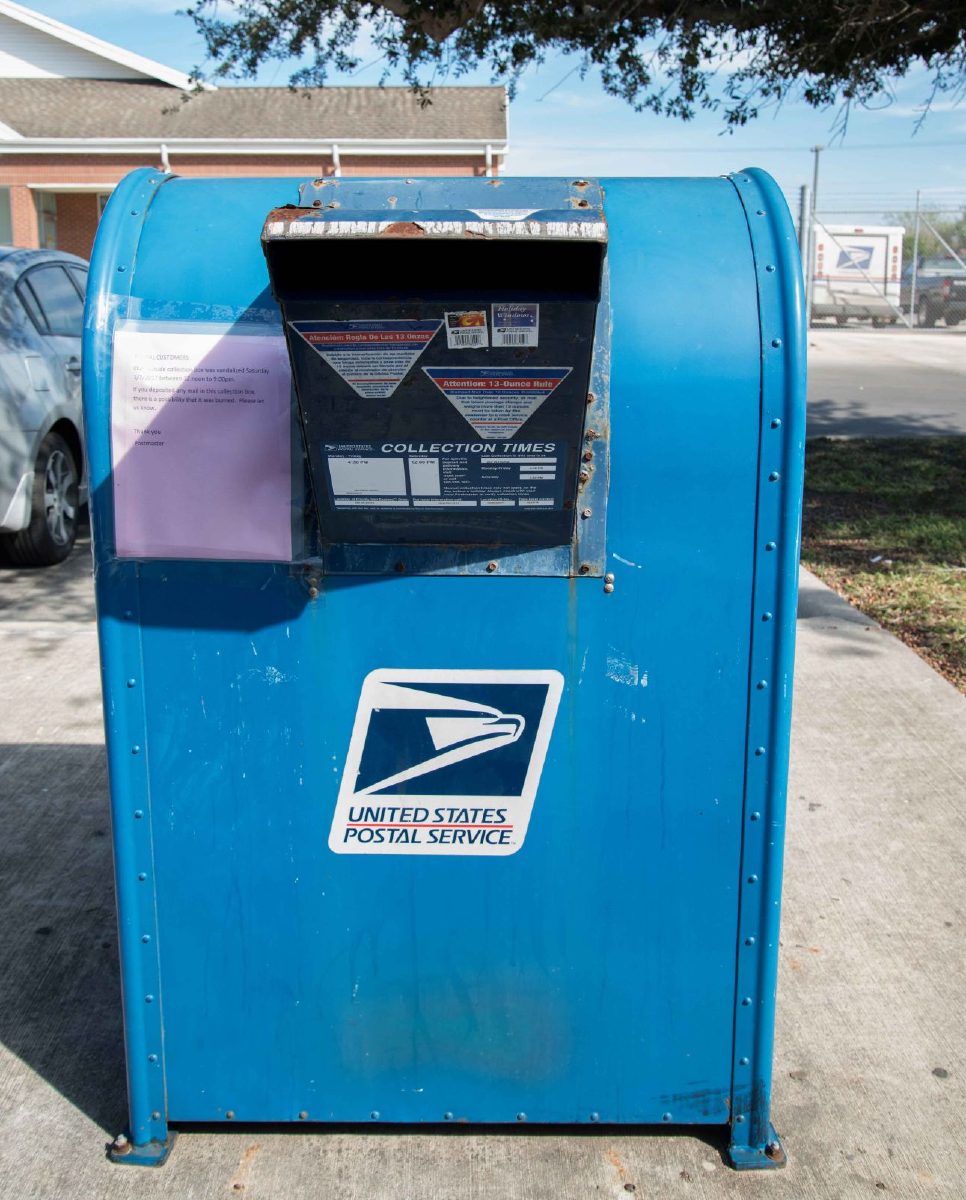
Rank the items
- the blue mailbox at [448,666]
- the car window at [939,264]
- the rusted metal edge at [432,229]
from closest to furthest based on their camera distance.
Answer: the rusted metal edge at [432,229], the blue mailbox at [448,666], the car window at [939,264]

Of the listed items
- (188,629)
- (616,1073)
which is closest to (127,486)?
(188,629)

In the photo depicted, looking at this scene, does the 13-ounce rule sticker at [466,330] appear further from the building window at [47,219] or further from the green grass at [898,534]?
the building window at [47,219]

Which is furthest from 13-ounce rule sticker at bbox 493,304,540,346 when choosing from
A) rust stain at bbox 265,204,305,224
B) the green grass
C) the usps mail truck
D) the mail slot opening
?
the usps mail truck

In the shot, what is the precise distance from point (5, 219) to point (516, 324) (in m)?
24.5

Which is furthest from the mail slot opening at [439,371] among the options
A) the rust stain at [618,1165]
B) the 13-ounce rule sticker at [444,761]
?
the rust stain at [618,1165]

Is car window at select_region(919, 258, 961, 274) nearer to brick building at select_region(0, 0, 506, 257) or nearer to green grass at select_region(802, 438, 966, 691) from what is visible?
brick building at select_region(0, 0, 506, 257)

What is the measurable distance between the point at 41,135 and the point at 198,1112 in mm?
23504

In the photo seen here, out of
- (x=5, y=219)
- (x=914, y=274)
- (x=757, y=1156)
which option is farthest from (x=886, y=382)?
(x=5, y=219)

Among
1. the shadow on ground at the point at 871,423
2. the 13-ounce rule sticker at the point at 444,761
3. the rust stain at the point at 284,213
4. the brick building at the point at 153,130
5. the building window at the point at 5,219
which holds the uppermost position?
the brick building at the point at 153,130

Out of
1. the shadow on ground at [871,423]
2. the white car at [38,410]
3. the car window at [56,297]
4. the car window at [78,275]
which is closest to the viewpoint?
the white car at [38,410]

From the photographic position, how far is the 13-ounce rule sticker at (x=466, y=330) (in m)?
1.86

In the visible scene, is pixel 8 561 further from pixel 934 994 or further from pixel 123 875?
pixel 934 994

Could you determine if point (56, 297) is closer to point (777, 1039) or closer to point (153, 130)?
point (777, 1039)

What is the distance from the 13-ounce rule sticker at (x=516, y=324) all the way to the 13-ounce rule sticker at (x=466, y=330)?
20mm
